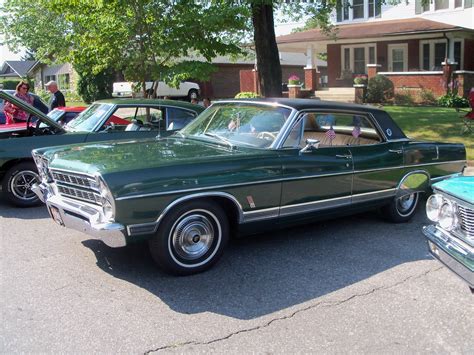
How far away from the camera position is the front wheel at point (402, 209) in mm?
6409

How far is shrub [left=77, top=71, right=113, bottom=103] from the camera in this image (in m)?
33.2

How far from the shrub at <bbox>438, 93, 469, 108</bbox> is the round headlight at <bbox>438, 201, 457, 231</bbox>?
58.7 feet

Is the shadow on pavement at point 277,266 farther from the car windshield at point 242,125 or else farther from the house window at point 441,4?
the house window at point 441,4

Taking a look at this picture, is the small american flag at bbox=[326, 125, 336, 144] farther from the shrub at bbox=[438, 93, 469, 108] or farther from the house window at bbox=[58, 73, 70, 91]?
the house window at bbox=[58, 73, 70, 91]

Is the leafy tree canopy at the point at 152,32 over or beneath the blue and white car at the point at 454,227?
over

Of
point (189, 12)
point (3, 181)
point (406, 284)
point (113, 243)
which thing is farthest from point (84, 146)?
point (189, 12)

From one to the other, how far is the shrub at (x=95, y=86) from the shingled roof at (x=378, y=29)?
12.0 meters

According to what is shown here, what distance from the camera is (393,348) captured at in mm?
3537

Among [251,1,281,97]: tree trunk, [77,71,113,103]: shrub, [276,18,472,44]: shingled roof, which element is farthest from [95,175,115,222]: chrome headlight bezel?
[77,71,113,103]: shrub

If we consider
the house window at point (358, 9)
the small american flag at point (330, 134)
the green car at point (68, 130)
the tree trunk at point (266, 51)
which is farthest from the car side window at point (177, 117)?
the house window at point (358, 9)

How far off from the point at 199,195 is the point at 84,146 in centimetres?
167

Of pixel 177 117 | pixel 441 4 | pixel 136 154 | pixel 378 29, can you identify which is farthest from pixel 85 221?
pixel 441 4

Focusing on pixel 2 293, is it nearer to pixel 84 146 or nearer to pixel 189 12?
pixel 84 146

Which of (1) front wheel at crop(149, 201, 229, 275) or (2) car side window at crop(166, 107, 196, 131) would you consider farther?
(2) car side window at crop(166, 107, 196, 131)
